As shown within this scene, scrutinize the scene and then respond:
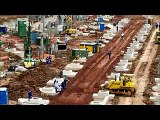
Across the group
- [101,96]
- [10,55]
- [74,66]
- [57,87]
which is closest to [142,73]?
[74,66]

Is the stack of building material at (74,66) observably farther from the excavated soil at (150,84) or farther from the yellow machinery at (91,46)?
the yellow machinery at (91,46)

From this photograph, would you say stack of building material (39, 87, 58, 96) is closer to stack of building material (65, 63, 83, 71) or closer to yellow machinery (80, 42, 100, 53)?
stack of building material (65, 63, 83, 71)

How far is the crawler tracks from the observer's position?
1855cm

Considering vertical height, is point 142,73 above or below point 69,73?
below

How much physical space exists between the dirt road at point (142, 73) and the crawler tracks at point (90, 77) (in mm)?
1493

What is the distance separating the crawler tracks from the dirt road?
149cm

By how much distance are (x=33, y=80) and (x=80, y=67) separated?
12.4 feet

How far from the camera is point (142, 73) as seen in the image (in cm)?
2302

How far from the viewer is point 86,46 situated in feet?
94.9

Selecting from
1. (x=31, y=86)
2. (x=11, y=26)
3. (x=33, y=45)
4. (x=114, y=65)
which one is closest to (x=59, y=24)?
(x=11, y=26)

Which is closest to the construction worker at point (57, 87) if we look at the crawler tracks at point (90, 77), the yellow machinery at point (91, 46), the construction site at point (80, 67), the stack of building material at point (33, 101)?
the construction site at point (80, 67)

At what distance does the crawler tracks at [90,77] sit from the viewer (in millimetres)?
18547

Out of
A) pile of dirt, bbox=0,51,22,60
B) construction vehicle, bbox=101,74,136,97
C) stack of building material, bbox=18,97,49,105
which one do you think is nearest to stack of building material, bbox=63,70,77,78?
construction vehicle, bbox=101,74,136,97

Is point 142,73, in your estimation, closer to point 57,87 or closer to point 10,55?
point 57,87
